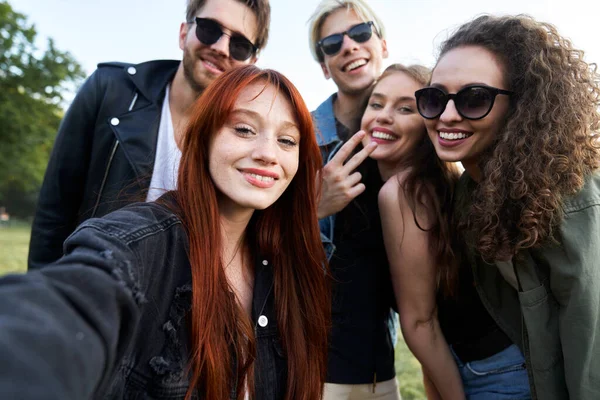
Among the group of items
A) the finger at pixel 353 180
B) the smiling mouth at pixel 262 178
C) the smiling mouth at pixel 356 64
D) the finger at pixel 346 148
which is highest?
the smiling mouth at pixel 356 64

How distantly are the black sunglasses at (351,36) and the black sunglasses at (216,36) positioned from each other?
31.2 inches

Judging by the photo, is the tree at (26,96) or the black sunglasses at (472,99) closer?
the black sunglasses at (472,99)

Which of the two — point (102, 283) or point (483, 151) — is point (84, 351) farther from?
point (483, 151)

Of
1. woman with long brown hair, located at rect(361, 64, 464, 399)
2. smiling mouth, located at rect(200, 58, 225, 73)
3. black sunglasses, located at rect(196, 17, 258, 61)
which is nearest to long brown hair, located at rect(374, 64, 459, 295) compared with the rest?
woman with long brown hair, located at rect(361, 64, 464, 399)

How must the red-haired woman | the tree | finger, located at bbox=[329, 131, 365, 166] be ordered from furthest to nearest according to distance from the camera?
1. the tree
2. finger, located at bbox=[329, 131, 365, 166]
3. the red-haired woman

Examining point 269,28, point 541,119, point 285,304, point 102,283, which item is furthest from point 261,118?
point 269,28

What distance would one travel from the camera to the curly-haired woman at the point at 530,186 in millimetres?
1894

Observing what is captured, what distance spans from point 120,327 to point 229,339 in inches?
30.4

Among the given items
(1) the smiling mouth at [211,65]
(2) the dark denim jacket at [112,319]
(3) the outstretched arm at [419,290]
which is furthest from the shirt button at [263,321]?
(1) the smiling mouth at [211,65]

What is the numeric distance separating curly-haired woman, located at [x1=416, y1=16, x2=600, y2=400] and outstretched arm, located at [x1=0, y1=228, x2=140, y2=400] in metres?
1.66

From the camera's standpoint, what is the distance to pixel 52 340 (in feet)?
2.89

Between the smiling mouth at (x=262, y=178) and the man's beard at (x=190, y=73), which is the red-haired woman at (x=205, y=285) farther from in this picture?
the man's beard at (x=190, y=73)

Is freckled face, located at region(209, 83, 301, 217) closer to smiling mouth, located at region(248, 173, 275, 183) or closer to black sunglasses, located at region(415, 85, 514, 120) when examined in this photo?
smiling mouth, located at region(248, 173, 275, 183)

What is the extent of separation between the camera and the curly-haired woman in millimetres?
1894
